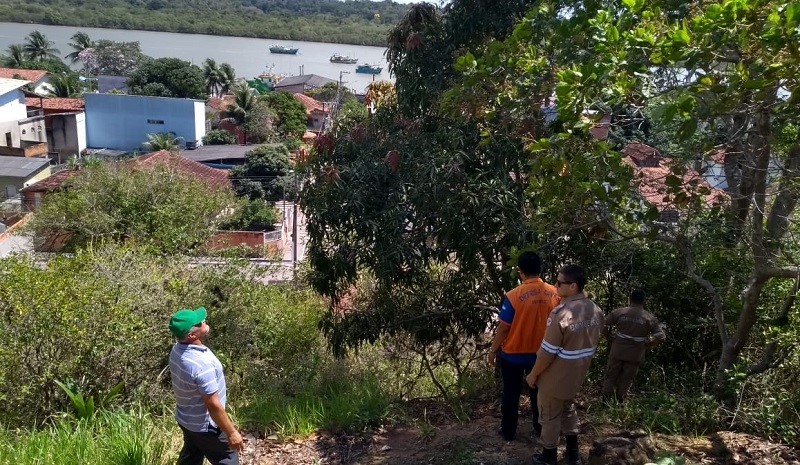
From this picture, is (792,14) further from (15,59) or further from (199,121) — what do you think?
(15,59)

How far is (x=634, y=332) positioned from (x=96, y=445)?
391cm

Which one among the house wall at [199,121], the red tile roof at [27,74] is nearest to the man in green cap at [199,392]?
the house wall at [199,121]

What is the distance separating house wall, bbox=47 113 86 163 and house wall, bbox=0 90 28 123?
1903mm

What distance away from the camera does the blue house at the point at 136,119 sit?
45.4 meters

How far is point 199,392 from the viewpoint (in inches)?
148

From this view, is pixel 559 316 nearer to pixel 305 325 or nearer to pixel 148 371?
pixel 148 371

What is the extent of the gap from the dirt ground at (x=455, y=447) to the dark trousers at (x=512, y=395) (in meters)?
0.09

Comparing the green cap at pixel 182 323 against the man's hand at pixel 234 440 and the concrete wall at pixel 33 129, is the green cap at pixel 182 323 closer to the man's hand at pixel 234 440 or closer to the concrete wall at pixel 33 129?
the man's hand at pixel 234 440

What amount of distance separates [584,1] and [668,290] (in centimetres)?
245

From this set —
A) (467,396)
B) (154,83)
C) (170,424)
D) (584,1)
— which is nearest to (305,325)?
(467,396)

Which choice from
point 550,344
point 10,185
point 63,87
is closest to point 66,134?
point 63,87

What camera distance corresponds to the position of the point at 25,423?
5691 mm

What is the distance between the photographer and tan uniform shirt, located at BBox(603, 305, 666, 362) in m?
5.18

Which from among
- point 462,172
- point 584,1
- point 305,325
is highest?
point 584,1
